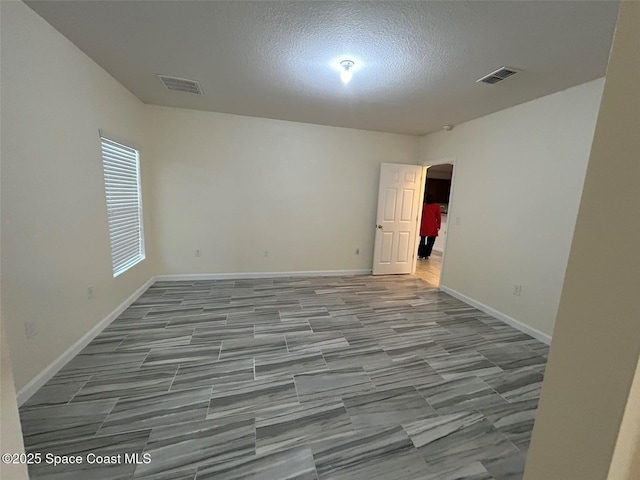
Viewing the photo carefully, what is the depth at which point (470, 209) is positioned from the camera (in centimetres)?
384

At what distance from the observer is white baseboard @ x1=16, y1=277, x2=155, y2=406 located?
5.82 feet

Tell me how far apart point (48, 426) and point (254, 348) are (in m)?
1.35

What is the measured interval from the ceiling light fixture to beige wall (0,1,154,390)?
2.23 metres

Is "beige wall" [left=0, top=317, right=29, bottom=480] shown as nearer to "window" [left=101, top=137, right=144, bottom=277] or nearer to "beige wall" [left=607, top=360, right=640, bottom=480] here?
"beige wall" [left=607, top=360, right=640, bottom=480]

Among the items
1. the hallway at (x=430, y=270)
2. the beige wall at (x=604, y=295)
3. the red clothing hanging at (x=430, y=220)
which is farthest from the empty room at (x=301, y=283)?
the red clothing hanging at (x=430, y=220)

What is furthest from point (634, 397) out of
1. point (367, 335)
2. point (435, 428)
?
point (367, 335)

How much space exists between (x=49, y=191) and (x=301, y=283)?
3.13m

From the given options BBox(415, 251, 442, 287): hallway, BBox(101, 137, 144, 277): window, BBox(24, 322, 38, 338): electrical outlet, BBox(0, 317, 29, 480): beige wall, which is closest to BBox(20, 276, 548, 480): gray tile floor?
BBox(24, 322, 38, 338): electrical outlet

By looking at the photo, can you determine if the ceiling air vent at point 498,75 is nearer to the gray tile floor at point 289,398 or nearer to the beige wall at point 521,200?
the beige wall at point 521,200

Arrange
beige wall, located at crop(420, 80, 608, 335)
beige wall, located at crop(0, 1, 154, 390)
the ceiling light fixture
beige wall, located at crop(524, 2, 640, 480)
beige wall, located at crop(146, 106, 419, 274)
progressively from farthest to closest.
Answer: beige wall, located at crop(146, 106, 419, 274) < beige wall, located at crop(420, 80, 608, 335) < the ceiling light fixture < beige wall, located at crop(0, 1, 154, 390) < beige wall, located at crop(524, 2, 640, 480)

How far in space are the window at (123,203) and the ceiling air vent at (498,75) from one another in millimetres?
A: 3787

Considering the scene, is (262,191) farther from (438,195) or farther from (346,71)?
(438,195)

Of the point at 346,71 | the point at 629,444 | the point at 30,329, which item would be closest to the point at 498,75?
the point at 346,71

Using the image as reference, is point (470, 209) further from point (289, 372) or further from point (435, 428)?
point (289, 372)
